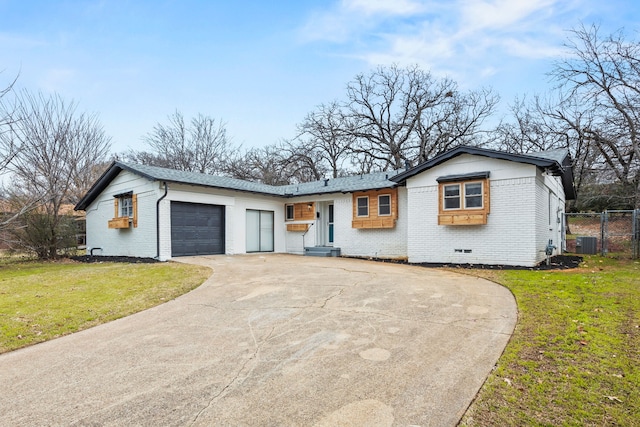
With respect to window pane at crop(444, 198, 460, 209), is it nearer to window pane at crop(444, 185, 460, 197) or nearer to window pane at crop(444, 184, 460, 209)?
window pane at crop(444, 184, 460, 209)

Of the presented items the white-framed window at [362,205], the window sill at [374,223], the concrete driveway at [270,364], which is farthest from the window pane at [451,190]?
the concrete driveway at [270,364]

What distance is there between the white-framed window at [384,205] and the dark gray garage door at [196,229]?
6.48m

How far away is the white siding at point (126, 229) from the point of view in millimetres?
13164

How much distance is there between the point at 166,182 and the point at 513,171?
11403 mm

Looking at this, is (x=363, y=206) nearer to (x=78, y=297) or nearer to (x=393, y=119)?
(x=78, y=297)

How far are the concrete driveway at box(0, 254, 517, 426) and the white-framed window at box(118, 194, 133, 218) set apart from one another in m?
9.87

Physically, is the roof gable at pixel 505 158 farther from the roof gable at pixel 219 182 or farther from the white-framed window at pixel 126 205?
the white-framed window at pixel 126 205

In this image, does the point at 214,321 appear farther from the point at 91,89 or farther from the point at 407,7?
the point at 91,89

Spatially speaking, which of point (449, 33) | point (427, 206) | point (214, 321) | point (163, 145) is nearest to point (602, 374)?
point (214, 321)

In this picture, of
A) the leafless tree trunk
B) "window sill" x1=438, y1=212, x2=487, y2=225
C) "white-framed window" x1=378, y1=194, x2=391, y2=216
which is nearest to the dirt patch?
"white-framed window" x1=378, y1=194, x2=391, y2=216

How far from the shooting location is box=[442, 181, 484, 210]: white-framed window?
37.1 feet

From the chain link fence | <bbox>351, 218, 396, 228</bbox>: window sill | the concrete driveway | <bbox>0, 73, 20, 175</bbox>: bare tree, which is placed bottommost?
the concrete driveway

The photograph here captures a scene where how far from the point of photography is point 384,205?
1427 centimetres

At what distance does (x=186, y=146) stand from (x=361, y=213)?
72.0 feet
